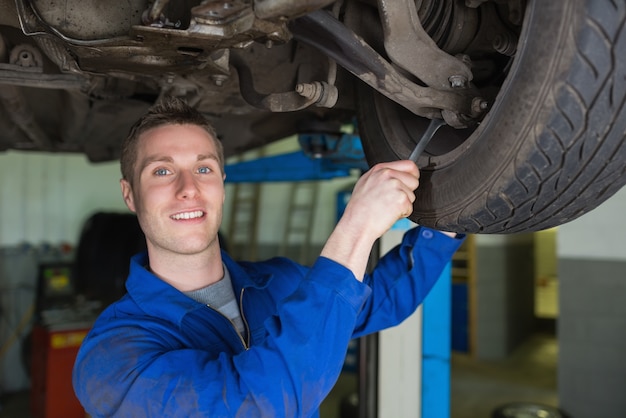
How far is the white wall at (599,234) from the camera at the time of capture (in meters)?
3.31

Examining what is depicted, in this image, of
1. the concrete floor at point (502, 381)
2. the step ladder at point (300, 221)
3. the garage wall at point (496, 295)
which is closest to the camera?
the concrete floor at point (502, 381)

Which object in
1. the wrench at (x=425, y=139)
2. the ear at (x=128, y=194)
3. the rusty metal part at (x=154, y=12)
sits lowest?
the ear at (x=128, y=194)

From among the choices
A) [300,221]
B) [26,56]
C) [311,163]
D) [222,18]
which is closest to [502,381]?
[300,221]

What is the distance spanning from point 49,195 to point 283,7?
4504 mm

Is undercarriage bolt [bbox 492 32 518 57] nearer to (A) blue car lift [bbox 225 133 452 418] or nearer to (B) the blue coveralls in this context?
(B) the blue coveralls

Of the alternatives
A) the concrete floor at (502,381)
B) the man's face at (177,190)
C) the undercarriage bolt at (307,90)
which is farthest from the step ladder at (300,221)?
the undercarriage bolt at (307,90)

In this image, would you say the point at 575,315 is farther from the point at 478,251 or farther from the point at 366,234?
the point at 366,234

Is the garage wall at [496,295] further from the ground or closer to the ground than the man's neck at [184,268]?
closer to the ground

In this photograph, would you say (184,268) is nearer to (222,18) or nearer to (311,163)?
(222,18)

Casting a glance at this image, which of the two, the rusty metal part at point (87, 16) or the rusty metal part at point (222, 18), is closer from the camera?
the rusty metal part at point (222, 18)

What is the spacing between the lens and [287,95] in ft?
3.63

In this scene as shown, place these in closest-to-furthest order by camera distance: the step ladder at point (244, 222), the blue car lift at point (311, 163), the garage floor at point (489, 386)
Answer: the blue car lift at point (311, 163) < the garage floor at point (489, 386) < the step ladder at point (244, 222)

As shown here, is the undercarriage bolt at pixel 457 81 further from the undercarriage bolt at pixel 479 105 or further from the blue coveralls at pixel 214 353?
the blue coveralls at pixel 214 353

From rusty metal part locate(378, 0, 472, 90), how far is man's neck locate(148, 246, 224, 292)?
22.1 inches
